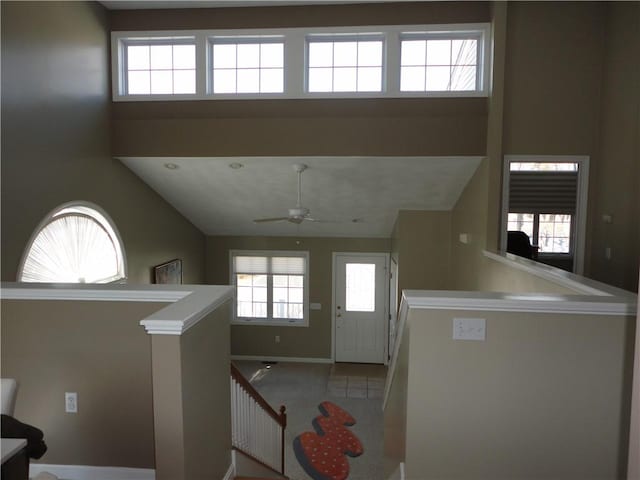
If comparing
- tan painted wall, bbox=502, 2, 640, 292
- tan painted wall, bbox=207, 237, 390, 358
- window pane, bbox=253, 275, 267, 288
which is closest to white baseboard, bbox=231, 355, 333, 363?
tan painted wall, bbox=207, 237, 390, 358

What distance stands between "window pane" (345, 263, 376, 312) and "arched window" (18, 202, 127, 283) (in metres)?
4.15

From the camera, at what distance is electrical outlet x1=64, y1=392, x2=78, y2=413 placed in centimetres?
225

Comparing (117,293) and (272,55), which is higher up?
(272,55)

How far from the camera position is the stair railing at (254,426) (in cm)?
279

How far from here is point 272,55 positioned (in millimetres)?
4766

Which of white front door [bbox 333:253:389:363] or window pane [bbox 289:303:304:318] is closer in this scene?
white front door [bbox 333:253:389:363]

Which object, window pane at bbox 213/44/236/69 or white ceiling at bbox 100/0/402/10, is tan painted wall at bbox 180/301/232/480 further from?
white ceiling at bbox 100/0/402/10

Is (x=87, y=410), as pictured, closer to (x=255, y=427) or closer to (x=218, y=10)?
(x=255, y=427)

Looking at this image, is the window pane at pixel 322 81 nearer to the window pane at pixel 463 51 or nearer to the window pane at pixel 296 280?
the window pane at pixel 463 51

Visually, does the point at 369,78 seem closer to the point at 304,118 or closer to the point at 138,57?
the point at 304,118

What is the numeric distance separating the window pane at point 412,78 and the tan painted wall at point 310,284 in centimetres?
350

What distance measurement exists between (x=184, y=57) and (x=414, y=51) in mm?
2743

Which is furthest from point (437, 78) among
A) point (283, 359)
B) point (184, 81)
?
point (283, 359)

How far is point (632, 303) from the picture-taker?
1.75 metres
